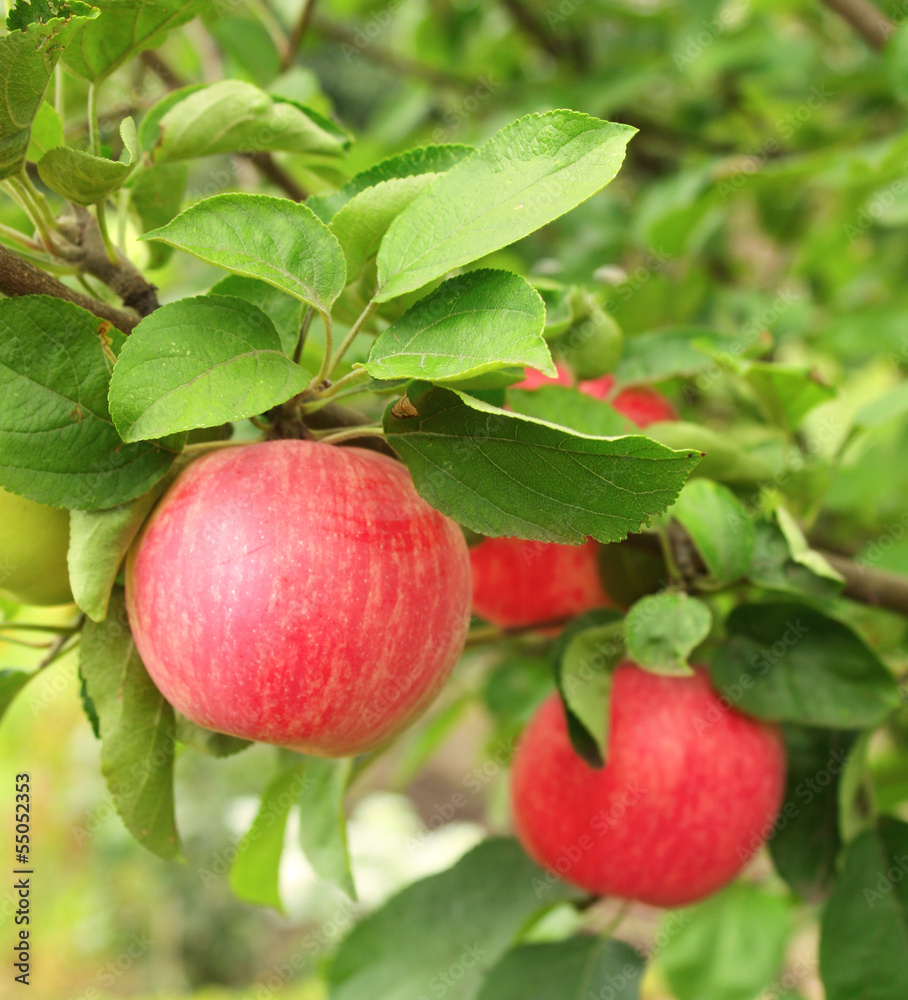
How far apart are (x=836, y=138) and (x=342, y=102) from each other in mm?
4808

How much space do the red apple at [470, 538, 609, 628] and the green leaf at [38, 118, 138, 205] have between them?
38 centimetres

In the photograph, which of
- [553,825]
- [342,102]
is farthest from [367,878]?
[342,102]

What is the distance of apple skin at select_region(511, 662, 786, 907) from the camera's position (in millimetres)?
603

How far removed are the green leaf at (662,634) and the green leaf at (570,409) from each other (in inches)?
4.0

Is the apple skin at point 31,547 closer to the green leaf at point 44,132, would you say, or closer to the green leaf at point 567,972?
the green leaf at point 44,132

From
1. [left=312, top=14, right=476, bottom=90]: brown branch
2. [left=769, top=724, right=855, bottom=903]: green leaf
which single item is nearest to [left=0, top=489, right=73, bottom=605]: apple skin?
[left=769, top=724, right=855, bottom=903]: green leaf

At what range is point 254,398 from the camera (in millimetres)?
367

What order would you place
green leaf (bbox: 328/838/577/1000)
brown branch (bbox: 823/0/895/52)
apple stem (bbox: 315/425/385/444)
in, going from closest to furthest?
apple stem (bbox: 315/425/385/444), green leaf (bbox: 328/838/577/1000), brown branch (bbox: 823/0/895/52)

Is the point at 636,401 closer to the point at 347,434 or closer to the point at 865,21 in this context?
the point at 347,434

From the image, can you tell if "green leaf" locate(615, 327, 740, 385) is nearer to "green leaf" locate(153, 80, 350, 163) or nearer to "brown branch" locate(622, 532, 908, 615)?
"brown branch" locate(622, 532, 908, 615)

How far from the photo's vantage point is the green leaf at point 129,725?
0.46m

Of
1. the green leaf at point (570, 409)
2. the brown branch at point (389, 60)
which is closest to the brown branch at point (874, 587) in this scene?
the green leaf at point (570, 409)

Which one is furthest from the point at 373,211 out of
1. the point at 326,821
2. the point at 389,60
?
the point at 389,60

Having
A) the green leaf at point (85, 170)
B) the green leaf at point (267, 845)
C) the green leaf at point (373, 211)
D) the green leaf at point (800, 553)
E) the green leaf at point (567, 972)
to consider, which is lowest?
the green leaf at point (567, 972)
